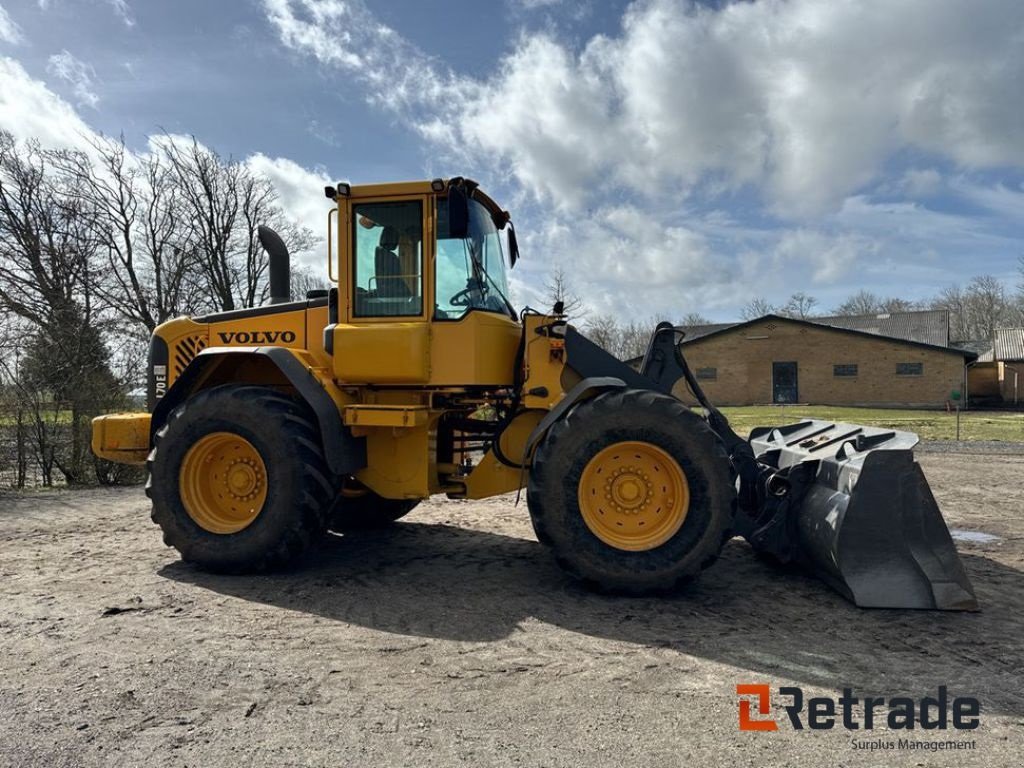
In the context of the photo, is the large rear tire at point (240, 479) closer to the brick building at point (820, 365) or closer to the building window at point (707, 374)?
the brick building at point (820, 365)

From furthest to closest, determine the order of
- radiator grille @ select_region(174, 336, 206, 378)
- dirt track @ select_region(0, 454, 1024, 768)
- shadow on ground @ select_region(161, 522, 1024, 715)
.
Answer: radiator grille @ select_region(174, 336, 206, 378), shadow on ground @ select_region(161, 522, 1024, 715), dirt track @ select_region(0, 454, 1024, 768)

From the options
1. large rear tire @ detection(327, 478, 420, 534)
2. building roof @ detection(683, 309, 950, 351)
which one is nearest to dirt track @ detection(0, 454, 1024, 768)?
large rear tire @ detection(327, 478, 420, 534)

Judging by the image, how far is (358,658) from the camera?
331 cm

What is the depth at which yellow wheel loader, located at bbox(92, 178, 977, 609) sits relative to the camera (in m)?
4.04

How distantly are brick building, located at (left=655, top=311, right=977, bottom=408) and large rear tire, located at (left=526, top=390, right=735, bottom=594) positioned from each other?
105 ft

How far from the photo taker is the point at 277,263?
19.1ft

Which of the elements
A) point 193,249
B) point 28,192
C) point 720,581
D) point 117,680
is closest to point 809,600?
point 720,581

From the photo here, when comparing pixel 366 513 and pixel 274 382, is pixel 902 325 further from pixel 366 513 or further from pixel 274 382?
pixel 274 382

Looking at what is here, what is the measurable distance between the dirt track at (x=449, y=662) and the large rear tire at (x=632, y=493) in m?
0.27

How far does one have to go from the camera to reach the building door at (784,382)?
34.9 m

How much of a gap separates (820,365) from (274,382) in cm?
3458

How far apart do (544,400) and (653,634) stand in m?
1.84

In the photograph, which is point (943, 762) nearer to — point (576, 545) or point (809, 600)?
point (809, 600)

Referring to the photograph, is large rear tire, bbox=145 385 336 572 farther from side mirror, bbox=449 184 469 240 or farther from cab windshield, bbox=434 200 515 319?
side mirror, bbox=449 184 469 240
